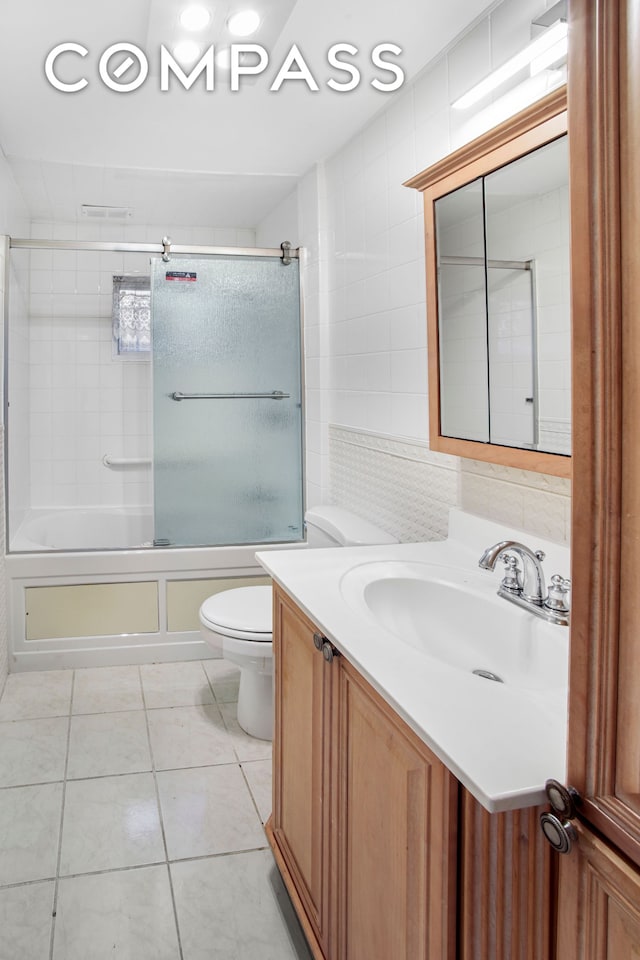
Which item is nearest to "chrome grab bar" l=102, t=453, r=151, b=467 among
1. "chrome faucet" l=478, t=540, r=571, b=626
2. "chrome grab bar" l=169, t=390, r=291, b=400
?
"chrome grab bar" l=169, t=390, r=291, b=400

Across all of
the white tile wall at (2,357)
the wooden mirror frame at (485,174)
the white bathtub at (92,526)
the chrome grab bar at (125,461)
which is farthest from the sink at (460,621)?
the chrome grab bar at (125,461)

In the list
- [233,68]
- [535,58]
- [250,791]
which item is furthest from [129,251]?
[250,791]

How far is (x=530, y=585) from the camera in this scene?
140cm

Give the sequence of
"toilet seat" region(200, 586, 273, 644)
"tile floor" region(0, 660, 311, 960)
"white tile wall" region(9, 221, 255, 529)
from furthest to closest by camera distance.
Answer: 1. "white tile wall" region(9, 221, 255, 529)
2. "toilet seat" region(200, 586, 273, 644)
3. "tile floor" region(0, 660, 311, 960)

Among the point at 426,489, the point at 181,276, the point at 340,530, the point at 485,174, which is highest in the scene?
the point at 181,276

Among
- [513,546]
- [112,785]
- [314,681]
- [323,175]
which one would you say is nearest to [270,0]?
[323,175]

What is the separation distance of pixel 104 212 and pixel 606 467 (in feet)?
13.1

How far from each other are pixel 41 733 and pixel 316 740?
1587 mm

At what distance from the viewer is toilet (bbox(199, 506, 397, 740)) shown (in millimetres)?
2318

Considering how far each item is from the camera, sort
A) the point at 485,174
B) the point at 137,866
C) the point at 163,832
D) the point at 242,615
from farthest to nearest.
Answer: the point at 242,615, the point at 163,832, the point at 137,866, the point at 485,174

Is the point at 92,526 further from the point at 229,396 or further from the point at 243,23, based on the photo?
the point at 243,23

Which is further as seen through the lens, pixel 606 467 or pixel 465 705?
pixel 465 705

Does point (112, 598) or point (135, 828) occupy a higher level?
point (112, 598)

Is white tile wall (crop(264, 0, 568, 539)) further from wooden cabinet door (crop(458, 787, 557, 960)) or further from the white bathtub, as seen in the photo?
the white bathtub
